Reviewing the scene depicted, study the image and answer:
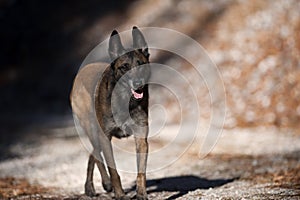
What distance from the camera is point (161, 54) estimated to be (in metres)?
28.0

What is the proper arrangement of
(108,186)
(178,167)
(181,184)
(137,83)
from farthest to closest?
(178,167) → (181,184) → (108,186) → (137,83)

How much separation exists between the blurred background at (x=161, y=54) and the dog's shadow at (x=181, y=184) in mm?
8273

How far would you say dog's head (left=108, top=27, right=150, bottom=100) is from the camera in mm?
7691

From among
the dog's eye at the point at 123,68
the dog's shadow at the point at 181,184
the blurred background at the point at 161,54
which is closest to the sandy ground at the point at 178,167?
the dog's shadow at the point at 181,184

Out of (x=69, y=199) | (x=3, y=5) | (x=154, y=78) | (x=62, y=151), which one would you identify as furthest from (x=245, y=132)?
(x=3, y=5)

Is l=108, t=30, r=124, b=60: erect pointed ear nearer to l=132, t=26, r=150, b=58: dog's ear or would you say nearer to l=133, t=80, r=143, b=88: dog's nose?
l=132, t=26, r=150, b=58: dog's ear

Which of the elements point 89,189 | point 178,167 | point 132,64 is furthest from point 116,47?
point 178,167

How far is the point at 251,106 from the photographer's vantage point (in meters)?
21.8

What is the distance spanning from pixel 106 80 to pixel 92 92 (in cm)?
50

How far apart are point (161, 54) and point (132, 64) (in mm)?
20357

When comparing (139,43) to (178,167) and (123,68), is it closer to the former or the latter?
(123,68)

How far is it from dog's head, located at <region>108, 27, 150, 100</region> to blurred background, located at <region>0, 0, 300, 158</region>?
1026 centimetres

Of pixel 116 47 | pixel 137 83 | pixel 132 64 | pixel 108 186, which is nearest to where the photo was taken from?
pixel 137 83

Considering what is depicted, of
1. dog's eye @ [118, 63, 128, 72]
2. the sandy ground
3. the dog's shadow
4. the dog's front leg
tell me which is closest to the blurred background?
the sandy ground
